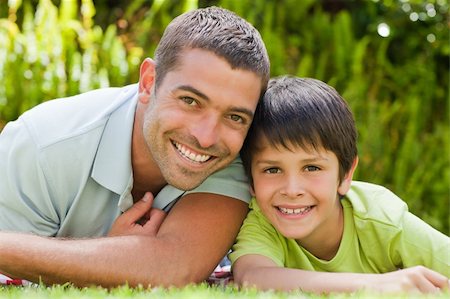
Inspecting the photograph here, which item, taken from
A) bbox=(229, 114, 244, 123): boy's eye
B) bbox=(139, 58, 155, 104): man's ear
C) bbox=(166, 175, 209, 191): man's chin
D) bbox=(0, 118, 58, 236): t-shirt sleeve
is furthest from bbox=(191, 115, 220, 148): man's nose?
bbox=(0, 118, 58, 236): t-shirt sleeve

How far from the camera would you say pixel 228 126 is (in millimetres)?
4684

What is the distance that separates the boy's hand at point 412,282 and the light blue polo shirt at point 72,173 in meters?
1.14

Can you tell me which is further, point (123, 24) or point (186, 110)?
point (123, 24)

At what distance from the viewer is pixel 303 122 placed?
15.7 feet

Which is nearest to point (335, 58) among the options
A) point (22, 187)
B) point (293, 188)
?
point (293, 188)

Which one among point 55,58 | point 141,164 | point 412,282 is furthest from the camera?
point 55,58

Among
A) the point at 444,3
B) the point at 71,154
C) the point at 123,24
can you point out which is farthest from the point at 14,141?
the point at 444,3

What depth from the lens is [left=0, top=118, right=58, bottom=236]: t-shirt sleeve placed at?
4848 millimetres

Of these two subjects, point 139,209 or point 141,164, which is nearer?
point 139,209

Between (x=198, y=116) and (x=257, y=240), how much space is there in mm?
809

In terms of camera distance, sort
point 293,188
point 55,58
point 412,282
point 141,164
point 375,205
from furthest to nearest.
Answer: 1. point 55,58
2. point 141,164
3. point 375,205
4. point 293,188
5. point 412,282

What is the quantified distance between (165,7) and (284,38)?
127cm

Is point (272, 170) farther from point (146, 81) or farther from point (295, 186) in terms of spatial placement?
point (146, 81)

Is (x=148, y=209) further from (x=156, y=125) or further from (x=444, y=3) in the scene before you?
(x=444, y=3)
